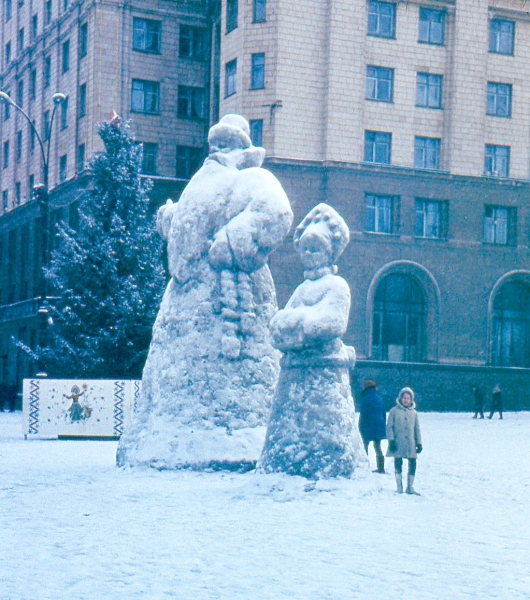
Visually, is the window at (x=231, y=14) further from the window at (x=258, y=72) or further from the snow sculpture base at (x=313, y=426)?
the snow sculpture base at (x=313, y=426)

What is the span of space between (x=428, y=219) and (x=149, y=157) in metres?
11.3

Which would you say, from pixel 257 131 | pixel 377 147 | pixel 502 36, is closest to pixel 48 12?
pixel 257 131

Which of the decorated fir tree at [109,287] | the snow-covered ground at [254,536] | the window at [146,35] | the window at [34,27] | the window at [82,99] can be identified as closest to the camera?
the snow-covered ground at [254,536]

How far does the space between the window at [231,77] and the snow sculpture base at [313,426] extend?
32.2 meters

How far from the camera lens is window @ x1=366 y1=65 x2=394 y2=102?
42.2 metres

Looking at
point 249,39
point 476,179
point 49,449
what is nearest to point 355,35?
point 249,39

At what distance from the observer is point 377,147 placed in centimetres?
4228

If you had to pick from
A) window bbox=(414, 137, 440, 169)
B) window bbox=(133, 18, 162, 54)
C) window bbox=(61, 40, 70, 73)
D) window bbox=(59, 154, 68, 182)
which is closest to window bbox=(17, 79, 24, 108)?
window bbox=(61, 40, 70, 73)

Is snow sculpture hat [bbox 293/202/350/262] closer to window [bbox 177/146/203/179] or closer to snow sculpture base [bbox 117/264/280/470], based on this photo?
snow sculpture base [bbox 117/264/280/470]

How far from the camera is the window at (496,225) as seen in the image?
1753 inches

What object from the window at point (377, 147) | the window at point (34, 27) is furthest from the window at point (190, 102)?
the window at point (34, 27)

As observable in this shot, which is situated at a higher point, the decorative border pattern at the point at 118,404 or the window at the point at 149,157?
the window at the point at 149,157

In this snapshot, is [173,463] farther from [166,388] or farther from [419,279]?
[419,279]

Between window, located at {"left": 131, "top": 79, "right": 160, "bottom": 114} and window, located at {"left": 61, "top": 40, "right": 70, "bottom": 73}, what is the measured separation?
4391 millimetres
